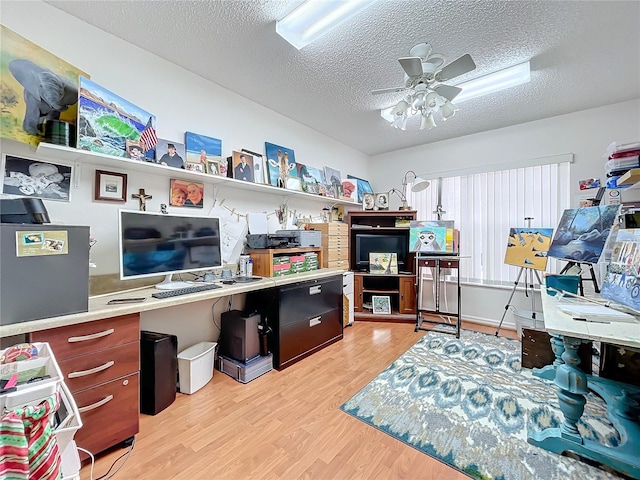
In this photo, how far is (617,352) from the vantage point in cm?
203

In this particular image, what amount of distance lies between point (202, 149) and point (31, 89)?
3.53 feet

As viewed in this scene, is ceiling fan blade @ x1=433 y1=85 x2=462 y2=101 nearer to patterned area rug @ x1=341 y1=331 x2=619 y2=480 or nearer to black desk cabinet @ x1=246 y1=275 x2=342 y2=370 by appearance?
black desk cabinet @ x1=246 y1=275 x2=342 y2=370

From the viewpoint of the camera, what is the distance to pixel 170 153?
86.7 inches

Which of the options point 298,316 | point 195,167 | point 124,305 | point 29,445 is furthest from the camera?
point 298,316

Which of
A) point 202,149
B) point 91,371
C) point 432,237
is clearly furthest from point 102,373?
point 432,237

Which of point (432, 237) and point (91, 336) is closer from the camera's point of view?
point (91, 336)

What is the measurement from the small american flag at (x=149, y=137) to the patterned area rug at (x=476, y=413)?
245 cm

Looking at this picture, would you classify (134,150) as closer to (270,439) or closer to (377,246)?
(270,439)

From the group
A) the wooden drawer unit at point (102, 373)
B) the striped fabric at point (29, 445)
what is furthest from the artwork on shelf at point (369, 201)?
the striped fabric at point (29, 445)

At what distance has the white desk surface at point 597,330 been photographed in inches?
45.1

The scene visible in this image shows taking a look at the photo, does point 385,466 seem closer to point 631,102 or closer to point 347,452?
point 347,452

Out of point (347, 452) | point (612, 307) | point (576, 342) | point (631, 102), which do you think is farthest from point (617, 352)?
point (631, 102)

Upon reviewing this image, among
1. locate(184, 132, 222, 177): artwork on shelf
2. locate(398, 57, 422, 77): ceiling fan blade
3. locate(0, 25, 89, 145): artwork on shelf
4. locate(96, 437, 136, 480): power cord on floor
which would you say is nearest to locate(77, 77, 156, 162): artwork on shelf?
locate(0, 25, 89, 145): artwork on shelf

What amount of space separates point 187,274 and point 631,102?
4.88 m
